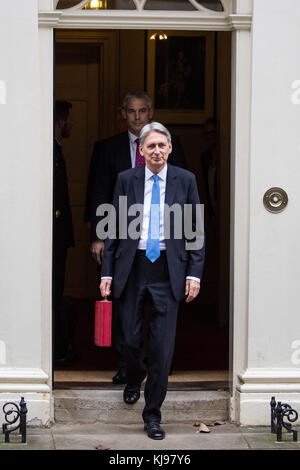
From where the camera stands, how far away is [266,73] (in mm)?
7457

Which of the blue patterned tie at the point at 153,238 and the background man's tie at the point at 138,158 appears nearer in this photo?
the blue patterned tie at the point at 153,238

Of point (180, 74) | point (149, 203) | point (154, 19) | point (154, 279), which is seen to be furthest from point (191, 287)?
point (180, 74)

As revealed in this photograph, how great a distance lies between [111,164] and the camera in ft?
26.4

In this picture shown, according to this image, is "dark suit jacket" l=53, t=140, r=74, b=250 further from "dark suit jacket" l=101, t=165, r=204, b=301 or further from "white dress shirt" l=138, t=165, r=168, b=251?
"white dress shirt" l=138, t=165, r=168, b=251

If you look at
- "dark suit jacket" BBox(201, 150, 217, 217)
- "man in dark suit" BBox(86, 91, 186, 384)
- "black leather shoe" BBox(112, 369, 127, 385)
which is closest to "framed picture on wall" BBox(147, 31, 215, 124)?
"dark suit jacket" BBox(201, 150, 217, 217)

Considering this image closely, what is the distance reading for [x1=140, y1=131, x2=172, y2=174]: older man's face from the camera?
23.6 feet

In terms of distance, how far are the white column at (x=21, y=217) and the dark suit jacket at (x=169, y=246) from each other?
0.53 m

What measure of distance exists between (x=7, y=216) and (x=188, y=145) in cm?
457

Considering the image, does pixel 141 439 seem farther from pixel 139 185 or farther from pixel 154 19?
pixel 154 19

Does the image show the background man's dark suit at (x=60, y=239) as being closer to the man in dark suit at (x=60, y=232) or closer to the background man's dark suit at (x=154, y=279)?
the man in dark suit at (x=60, y=232)

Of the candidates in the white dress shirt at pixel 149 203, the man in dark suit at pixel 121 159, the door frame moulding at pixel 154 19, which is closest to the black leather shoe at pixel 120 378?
the man in dark suit at pixel 121 159

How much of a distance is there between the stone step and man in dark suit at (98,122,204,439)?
0.41 meters

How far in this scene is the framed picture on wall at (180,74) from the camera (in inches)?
449

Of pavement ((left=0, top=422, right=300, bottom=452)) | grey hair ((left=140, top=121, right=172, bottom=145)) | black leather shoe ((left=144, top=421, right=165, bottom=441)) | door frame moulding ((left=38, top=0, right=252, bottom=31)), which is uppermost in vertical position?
door frame moulding ((left=38, top=0, right=252, bottom=31))
